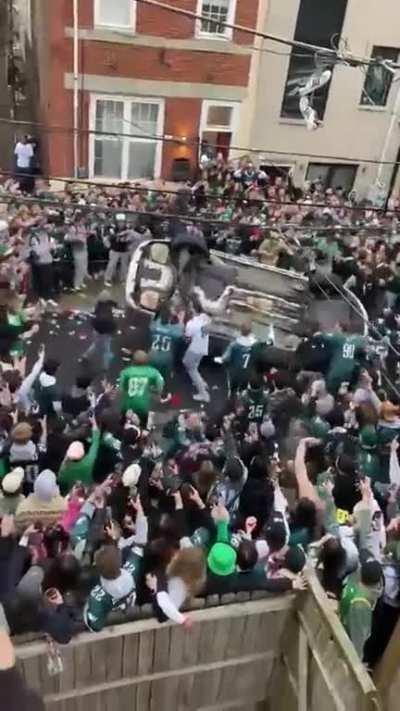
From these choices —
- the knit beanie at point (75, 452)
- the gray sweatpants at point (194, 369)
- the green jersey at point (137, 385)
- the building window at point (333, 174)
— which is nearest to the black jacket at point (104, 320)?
the gray sweatpants at point (194, 369)

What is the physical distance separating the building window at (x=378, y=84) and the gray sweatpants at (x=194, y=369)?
8.92 metres

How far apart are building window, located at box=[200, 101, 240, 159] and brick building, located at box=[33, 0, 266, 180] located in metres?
0.02

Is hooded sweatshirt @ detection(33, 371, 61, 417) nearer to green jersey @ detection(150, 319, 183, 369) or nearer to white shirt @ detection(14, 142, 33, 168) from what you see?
green jersey @ detection(150, 319, 183, 369)

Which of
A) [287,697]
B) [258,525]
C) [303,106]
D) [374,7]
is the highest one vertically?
[374,7]

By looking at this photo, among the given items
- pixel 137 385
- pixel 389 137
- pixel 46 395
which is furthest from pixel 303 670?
pixel 389 137

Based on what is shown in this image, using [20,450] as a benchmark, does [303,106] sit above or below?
above

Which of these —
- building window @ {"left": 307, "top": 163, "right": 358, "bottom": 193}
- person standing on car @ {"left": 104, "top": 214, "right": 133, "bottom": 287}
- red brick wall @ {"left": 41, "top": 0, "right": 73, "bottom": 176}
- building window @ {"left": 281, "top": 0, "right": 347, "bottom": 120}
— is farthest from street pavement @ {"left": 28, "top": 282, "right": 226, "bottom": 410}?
building window @ {"left": 307, "top": 163, "right": 358, "bottom": 193}

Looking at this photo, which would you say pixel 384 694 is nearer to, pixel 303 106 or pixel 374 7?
pixel 303 106

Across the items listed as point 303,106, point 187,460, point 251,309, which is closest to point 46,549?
point 187,460

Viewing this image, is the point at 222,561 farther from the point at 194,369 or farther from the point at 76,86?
the point at 76,86

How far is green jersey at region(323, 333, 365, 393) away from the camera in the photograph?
8047 mm

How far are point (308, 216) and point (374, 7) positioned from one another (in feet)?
17.0

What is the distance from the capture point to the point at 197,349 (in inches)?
336

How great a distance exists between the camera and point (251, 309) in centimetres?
971
